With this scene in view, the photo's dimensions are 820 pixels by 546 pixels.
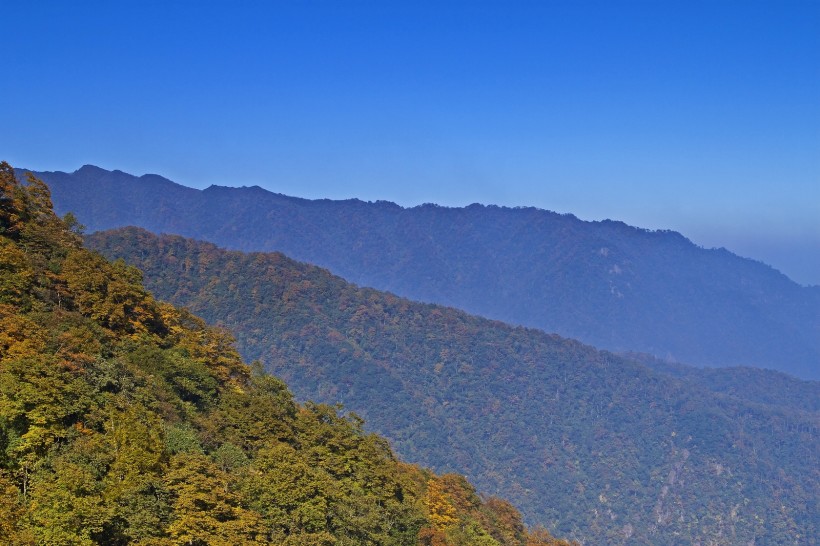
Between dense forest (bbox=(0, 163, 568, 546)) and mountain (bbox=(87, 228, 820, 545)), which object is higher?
mountain (bbox=(87, 228, 820, 545))

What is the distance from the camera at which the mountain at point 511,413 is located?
12538 cm

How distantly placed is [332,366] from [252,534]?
359 feet

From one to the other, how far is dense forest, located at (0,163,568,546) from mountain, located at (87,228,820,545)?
78.5 meters

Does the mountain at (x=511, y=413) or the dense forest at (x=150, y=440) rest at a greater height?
the mountain at (x=511, y=413)

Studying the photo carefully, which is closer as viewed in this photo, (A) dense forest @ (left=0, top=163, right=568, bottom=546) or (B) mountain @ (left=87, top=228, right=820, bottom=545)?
(A) dense forest @ (left=0, top=163, right=568, bottom=546)

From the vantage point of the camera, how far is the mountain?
125 m

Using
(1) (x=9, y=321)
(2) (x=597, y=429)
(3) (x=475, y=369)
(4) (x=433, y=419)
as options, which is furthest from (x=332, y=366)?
(1) (x=9, y=321)

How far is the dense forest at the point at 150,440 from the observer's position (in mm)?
23344

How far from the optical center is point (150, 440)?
26594 mm

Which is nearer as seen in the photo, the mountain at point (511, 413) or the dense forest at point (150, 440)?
the dense forest at point (150, 440)

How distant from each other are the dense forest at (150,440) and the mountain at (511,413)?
78497 millimetres

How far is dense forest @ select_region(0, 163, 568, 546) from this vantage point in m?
23.3

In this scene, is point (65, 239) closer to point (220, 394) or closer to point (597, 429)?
point (220, 394)

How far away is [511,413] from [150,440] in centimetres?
13129
